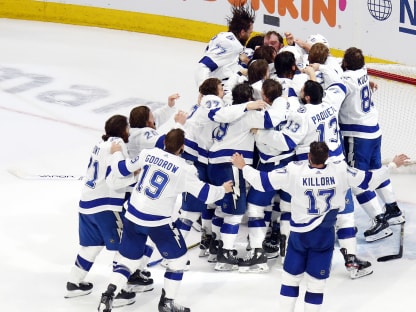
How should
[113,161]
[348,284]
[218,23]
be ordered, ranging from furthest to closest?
[218,23] < [348,284] < [113,161]

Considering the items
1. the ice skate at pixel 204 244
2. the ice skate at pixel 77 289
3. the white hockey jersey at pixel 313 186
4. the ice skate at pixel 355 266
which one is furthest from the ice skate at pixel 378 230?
the ice skate at pixel 77 289

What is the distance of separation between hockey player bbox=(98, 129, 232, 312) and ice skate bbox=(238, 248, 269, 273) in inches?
29.9

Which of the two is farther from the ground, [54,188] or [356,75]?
[356,75]

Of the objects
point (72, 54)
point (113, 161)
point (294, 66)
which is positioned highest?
point (294, 66)

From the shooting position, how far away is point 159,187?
19.6 ft

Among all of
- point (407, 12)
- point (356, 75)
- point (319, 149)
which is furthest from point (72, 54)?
point (319, 149)

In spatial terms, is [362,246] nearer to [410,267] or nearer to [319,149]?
[410,267]

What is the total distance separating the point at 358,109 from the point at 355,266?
1.17 metres

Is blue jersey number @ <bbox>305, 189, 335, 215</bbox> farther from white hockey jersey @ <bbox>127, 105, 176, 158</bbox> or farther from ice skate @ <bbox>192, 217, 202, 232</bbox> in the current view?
ice skate @ <bbox>192, 217, 202, 232</bbox>

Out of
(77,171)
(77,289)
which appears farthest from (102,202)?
(77,171)

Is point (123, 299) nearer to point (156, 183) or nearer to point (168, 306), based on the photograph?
point (168, 306)

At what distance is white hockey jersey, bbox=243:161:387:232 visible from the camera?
572cm

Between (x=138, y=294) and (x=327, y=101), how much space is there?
1778 mm

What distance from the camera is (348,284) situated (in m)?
6.63
